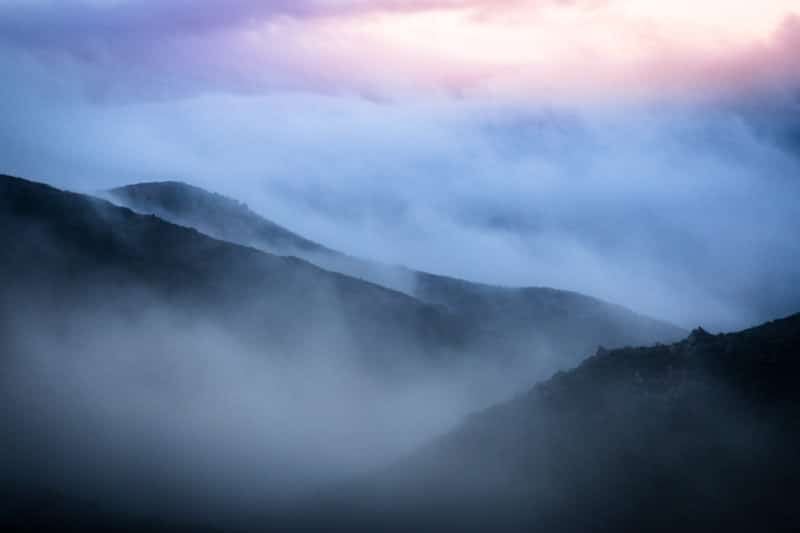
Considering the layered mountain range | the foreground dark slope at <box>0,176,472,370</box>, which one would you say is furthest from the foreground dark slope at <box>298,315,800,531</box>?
→ the foreground dark slope at <box>0,176,472,370</box>

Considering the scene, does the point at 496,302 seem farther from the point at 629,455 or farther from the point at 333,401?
the point at 629,455

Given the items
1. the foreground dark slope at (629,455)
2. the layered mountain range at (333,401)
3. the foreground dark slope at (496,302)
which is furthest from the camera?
the foreground dark slope at (496,302)

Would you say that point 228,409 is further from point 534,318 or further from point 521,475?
point 534,318

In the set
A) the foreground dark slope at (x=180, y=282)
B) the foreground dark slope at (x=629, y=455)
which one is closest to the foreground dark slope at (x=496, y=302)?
the foreground dark slope at (x=180, y=282)

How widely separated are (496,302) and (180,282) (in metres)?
59.6

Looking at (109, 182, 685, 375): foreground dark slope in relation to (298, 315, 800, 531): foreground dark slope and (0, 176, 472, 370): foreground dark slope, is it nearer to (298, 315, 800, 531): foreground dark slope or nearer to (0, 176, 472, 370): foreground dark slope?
(0, 176, 472, 370): foreground dark slope

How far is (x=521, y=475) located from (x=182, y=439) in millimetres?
33033

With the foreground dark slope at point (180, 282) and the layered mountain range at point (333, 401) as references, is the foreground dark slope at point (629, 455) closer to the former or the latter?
the layered mountain range at point (333, 401)

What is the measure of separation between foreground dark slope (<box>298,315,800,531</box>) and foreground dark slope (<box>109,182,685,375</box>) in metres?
70.8

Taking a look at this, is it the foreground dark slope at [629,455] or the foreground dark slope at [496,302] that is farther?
the foreground dark slope at [496,302]

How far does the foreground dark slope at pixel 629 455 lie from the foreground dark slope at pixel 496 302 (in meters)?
70.8

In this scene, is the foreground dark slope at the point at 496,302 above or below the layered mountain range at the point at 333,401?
above

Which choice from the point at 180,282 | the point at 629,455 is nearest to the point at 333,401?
the point at 180,282

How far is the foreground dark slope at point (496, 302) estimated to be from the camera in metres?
136
